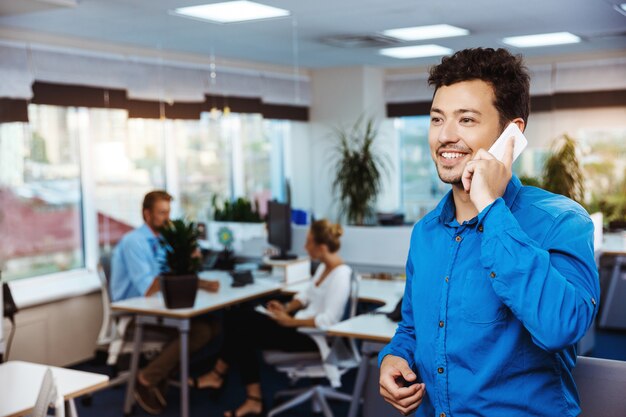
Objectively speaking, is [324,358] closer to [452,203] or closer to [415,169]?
[452,203]

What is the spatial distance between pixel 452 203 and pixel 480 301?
26cm

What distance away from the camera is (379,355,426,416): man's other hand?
1597 mm

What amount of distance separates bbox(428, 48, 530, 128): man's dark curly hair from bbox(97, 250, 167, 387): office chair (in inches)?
148

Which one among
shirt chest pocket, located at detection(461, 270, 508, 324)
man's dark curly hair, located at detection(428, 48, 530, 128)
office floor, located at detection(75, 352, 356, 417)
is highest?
man's dark curly hair, located at detection(428, 48, 530, 128)

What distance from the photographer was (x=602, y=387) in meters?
2.05

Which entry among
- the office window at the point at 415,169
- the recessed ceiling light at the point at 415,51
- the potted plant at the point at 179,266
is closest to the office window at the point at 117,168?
the potted plant at the point at 179,266

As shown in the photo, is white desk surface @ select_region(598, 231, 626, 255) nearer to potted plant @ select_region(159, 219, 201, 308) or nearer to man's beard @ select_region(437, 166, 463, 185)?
potted plant @ select_region(159, 219, 201, 308)

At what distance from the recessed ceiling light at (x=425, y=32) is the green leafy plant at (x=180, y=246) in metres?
2.91

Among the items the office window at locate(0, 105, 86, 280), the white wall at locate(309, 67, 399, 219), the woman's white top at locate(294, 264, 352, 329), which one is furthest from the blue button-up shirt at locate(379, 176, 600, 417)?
the white wall at locate(309, 67, 399, 219)

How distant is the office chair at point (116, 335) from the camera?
192 inches

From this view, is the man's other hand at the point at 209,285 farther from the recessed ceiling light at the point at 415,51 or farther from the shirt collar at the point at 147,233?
the recessed ceiling light at the point at 415,51

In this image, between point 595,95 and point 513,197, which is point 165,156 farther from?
point 513,197

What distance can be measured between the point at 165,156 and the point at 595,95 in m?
4.83

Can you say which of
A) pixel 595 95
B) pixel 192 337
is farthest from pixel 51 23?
pixel 595 95
